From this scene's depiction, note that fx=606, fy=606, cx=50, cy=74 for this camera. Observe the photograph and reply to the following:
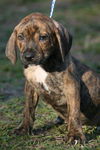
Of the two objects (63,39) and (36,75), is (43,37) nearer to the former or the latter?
(63,39)

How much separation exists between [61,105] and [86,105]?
372 mm

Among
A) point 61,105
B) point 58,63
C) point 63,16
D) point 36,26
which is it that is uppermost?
point 36,26

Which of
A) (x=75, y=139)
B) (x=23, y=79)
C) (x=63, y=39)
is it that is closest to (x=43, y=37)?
(x=63, y=39)

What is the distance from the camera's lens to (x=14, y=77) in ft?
33.7

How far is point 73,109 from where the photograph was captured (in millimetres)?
6652

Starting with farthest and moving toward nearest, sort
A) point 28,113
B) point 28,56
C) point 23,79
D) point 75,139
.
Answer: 1. point 23,79
2. point 28,113
3. point 75,139
4. point 28,56

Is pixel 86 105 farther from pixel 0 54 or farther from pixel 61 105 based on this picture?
pixel 0 54

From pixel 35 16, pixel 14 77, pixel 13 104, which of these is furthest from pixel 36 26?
pixel 14 77

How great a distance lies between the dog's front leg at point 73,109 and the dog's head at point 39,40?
1.02 ft

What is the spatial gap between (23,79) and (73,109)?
3.59m

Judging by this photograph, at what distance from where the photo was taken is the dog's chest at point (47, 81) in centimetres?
675

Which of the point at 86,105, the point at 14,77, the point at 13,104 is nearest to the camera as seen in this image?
the point at 86,105

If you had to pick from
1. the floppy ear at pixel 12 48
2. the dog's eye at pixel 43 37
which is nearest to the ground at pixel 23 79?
the floppy ear at pixel 12 48

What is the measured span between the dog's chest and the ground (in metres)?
0.55
